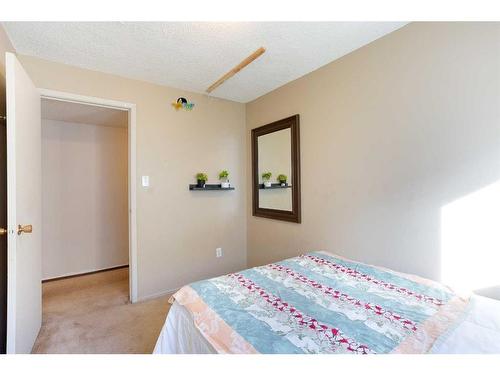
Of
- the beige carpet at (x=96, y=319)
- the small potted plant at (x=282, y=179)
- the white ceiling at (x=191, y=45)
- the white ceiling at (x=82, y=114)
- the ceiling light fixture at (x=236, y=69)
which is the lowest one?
the beige carpet at (x=96, y=319)

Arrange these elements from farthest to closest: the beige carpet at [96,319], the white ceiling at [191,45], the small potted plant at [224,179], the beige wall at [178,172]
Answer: the small potted plant at [224,179]
the beige wall at [178,172]
the beige carpet at [96,319]
the white ceiling at [191,45]

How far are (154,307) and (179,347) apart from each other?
138cm

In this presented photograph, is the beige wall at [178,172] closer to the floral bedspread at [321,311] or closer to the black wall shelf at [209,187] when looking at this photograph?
the black wall shelf at [209,187]

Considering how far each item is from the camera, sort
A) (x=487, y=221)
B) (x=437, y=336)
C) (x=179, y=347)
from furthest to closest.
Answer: (x=487, y=221) → (x=179, y=347) → (x=437, y=336)

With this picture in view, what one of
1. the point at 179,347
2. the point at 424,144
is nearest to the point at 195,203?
the point at 179,347

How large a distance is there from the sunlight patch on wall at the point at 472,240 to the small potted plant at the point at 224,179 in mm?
2063

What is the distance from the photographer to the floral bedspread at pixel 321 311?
0.84 metres

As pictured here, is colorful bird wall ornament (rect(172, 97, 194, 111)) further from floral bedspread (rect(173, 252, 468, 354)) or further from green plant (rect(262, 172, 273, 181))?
floral bedspread (rect(173, 252, 468, 354))

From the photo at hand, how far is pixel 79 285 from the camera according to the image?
113 inches

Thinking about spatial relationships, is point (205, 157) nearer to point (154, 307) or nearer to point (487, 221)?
point (154, 307)

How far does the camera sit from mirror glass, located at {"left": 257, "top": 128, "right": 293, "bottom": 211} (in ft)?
8.36

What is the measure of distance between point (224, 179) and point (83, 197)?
2044 millimetres

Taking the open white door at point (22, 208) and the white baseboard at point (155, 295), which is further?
the white baseboard at point (155, 295)

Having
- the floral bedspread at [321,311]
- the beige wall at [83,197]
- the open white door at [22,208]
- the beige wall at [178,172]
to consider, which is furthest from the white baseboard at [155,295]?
the floral bedspread at [321,311]
